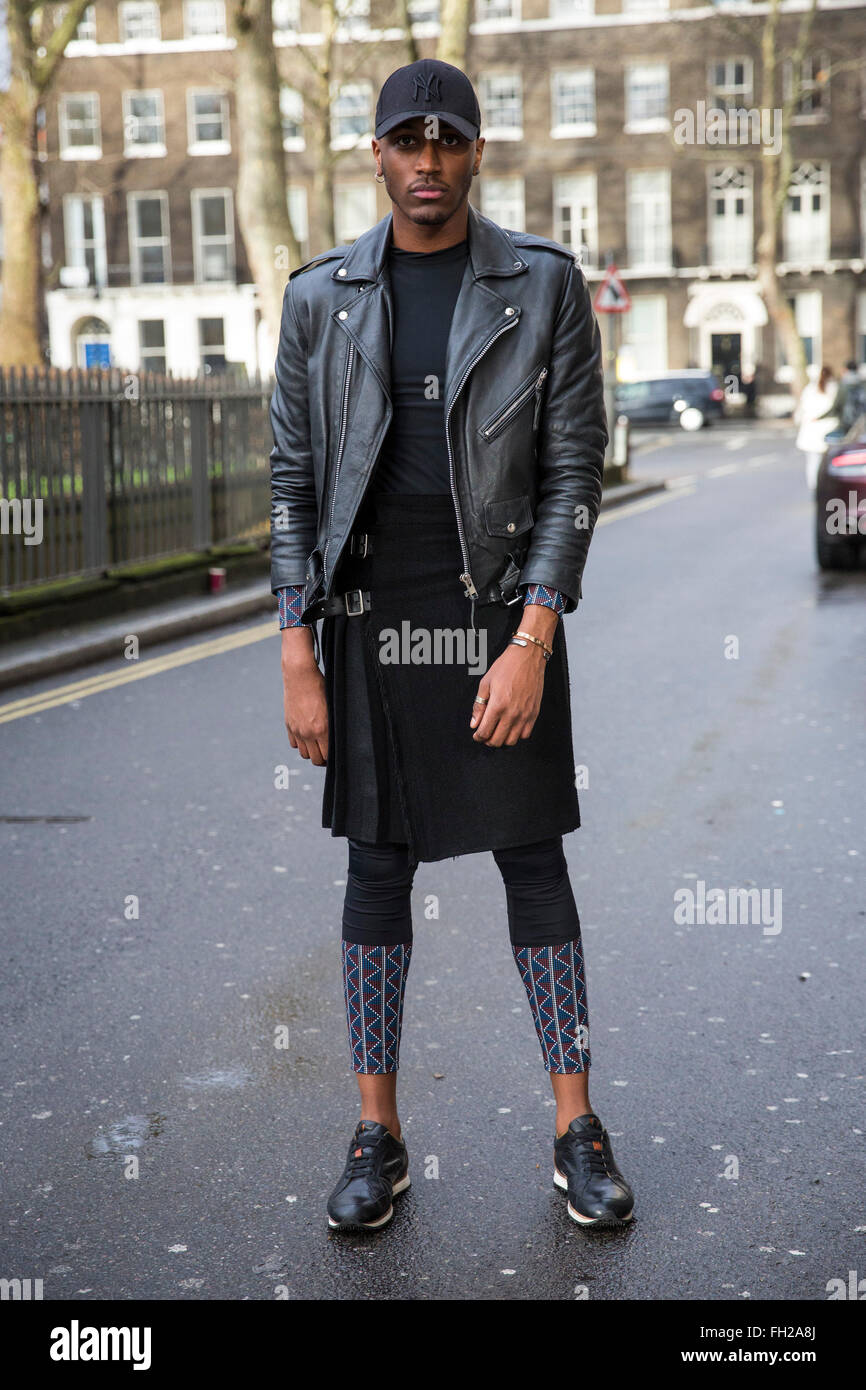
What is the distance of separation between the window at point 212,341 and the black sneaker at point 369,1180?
53413mm

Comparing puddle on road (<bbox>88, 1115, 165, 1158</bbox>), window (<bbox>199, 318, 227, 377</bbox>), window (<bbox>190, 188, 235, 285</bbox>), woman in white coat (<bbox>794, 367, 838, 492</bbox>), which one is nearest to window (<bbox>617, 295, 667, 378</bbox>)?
window (<bbox>190, 188, 235, 285</bbox>)

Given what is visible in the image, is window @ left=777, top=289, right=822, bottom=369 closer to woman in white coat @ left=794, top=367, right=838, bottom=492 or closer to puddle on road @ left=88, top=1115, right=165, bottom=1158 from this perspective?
woman in white coat @ left=794, top=367, right=838, bottom=492

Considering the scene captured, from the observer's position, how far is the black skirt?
313 cm

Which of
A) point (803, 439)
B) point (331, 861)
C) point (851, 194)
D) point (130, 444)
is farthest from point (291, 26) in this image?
point (331, 861)

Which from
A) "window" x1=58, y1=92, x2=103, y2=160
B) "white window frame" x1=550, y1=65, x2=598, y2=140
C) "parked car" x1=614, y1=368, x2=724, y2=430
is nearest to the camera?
"parked car" x1=614, y1=368, x2=724, y2=430

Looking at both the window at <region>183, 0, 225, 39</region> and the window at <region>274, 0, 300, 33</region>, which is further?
the window at <region>183, 0, 225, 39</region>

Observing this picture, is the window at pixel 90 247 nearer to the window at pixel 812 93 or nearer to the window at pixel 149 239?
the window at pixel 149 239

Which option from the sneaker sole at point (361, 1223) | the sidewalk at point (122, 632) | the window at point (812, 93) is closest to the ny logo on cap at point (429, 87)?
the sneaker sole at point (361, 1223)

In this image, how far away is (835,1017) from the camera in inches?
168

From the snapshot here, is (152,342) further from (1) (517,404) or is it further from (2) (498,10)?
(1) (517,404)

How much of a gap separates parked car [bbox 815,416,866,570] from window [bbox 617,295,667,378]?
1608 inches

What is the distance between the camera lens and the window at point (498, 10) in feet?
172

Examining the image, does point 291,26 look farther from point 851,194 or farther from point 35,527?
point 35,527

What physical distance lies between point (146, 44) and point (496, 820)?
183 ft
